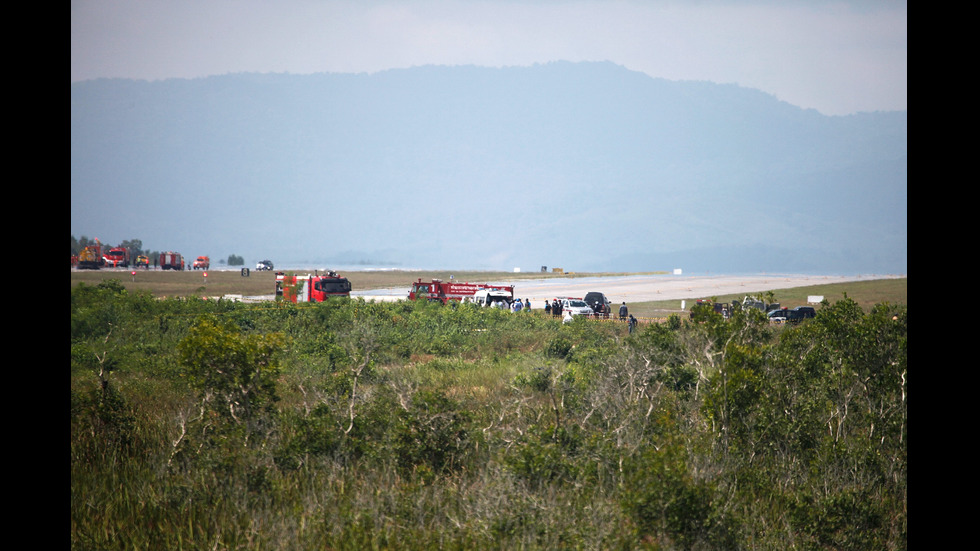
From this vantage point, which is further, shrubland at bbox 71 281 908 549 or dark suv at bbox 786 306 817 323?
dark suv at bbox 786 306 817 323

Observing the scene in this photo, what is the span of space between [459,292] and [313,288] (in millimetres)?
8603

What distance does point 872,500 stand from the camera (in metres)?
9.80

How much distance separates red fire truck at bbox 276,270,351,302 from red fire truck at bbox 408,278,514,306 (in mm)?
4141

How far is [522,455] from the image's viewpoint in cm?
978

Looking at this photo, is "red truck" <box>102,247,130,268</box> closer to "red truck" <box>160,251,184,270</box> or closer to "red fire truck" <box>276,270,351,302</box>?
"red truck" <box>160,251,184,270</box>

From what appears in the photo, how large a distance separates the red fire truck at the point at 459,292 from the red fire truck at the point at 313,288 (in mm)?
4141

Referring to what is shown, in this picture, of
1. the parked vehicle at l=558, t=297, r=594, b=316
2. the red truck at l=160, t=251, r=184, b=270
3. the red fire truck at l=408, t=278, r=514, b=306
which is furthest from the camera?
the red truck at l=160, t=251, r=184, b=270

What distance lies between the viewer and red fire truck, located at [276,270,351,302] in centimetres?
3903

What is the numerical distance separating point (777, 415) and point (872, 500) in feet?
8.42

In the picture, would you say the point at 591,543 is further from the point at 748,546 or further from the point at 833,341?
the point at 833,341

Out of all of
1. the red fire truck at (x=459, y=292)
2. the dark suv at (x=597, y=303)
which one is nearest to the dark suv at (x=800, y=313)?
the dark suv at (x=597, y=303)

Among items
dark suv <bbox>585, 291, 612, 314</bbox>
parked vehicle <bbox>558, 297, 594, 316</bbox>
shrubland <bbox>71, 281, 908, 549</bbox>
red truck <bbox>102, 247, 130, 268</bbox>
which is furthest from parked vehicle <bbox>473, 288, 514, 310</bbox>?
red truck <bbox>102, 247, 130, 268</bbox>

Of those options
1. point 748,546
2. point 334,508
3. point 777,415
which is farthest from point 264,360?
point 777,415
